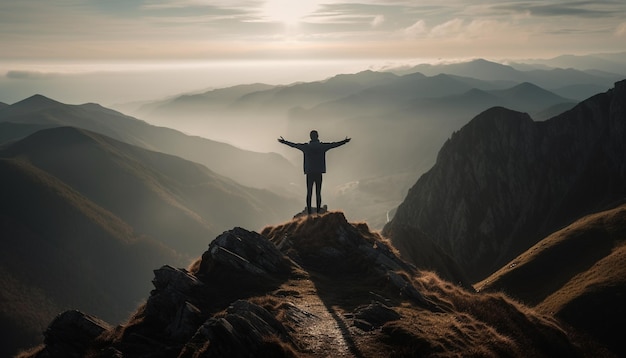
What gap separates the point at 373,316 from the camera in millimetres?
21828

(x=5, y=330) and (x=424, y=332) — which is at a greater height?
(x=424, y=332)

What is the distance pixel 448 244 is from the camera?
154m

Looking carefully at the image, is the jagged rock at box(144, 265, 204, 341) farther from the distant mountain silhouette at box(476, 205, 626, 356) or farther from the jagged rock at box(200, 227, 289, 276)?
the distant mountain silhouette at box(476, 205, 626, 356)

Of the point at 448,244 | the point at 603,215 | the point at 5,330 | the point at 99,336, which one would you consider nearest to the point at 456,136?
the point at 448,244

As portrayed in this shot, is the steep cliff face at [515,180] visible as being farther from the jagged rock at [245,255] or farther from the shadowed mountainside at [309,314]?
the jagged rock at [245,255]

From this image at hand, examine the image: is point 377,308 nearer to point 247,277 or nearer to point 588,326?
point 247,277

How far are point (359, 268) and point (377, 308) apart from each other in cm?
816

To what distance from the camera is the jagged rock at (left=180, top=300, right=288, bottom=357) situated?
1725 cm

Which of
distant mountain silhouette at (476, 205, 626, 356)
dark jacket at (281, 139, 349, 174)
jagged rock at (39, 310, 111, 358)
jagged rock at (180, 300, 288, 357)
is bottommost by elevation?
distant mountain silhouette at (476, 205, 626, 356)

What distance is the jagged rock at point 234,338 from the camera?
17250mm

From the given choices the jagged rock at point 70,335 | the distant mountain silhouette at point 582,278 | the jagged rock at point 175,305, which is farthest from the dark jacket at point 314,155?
the distant mountain silhouette at point 582,278

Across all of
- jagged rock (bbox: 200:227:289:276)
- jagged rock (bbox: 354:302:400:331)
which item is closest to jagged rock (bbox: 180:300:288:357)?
jagged rock (bbox: 354:302:400:331)

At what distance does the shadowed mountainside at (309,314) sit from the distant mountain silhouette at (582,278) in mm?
32723

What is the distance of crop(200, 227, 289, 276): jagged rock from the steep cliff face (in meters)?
115
